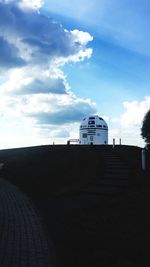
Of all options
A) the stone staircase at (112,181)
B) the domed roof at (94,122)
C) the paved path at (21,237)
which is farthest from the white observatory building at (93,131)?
the paved path at (21,237)

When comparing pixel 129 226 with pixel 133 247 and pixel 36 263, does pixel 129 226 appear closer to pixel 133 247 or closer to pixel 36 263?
pixel 133 247

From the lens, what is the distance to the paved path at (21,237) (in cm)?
708

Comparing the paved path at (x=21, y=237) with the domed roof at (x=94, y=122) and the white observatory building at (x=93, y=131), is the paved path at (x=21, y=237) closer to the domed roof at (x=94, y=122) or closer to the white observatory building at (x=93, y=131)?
the white observatory building at (x=93, y=131)

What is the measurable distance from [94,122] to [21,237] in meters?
50.8

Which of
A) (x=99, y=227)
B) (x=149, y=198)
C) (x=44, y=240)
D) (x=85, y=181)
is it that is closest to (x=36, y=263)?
(x=44, y=240)

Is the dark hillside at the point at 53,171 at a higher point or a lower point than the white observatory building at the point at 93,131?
lower

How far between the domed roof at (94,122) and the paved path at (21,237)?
45.3 metres

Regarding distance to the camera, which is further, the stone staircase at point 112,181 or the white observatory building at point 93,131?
the white observatory building at point 93,131

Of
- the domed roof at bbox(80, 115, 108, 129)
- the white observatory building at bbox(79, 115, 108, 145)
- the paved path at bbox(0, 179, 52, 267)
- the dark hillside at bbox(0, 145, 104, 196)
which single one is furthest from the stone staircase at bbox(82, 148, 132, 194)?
the domed roof at bbox(80, 115, 108, 129)

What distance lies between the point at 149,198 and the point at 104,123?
48084mm

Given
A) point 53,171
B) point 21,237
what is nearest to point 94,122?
point 53,171

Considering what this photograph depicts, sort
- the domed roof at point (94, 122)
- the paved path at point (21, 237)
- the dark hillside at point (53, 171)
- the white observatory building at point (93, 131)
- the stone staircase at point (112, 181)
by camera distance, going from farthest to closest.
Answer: the domed roof at point (94, 122) → the white observatory building at point (93, 131) → the dark hillside at point (53, 171) → the stone staircase at point (112, 181) → the paved path at point (21, 237)

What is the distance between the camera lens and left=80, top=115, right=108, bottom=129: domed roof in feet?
194

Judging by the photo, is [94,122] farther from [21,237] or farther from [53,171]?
[21,237]
